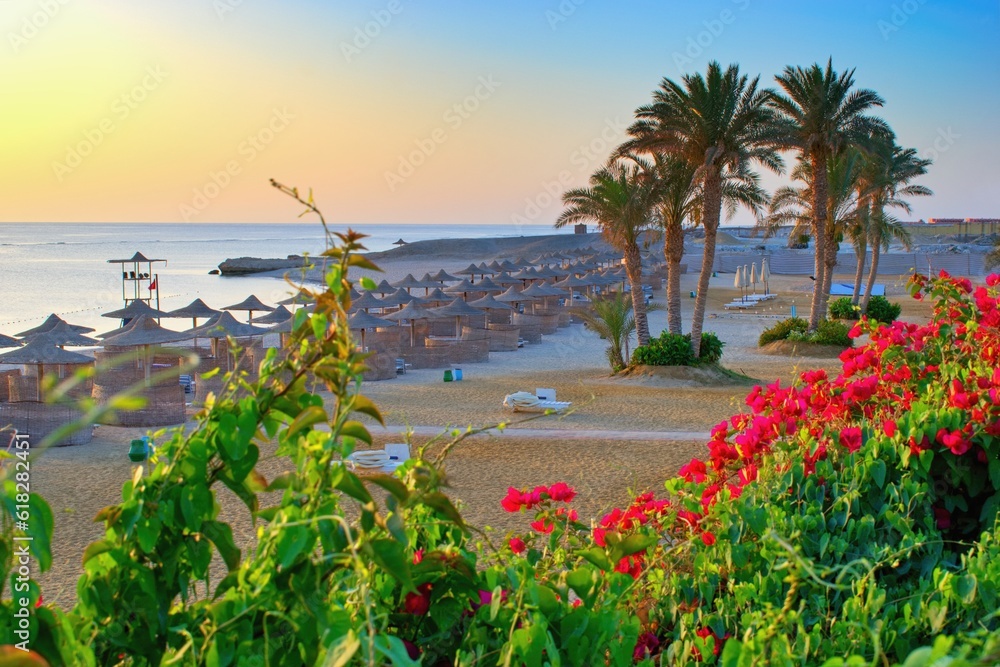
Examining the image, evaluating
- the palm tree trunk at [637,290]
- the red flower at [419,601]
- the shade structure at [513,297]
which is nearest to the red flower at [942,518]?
the red flower at [419,601]

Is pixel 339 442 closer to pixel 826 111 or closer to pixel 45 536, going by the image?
pixel 45 536

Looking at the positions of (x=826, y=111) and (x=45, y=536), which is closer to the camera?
(x=45, y=536)

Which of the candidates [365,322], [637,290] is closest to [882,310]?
[637,290]

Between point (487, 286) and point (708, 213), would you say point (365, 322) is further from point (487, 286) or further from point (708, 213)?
point (487, 286)

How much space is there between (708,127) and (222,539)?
749 inches

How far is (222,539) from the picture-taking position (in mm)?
1878

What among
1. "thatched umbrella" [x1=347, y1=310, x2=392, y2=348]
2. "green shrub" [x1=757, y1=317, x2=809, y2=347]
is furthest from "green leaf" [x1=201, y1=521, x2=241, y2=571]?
"green shrub" [x1=757, y1=317, x2=809, y2=347]

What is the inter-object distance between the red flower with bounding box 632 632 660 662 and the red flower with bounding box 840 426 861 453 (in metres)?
1.72

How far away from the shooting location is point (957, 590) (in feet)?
9.59

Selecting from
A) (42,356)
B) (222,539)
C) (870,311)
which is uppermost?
(222,539)

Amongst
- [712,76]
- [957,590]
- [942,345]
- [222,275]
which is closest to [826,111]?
[712,76]

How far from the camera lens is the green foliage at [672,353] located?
19.6 meters

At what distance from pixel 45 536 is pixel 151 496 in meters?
0.21

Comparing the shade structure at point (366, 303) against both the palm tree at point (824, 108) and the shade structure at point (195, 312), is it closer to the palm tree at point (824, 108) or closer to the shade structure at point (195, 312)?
the shade structure at point (195, 312)
